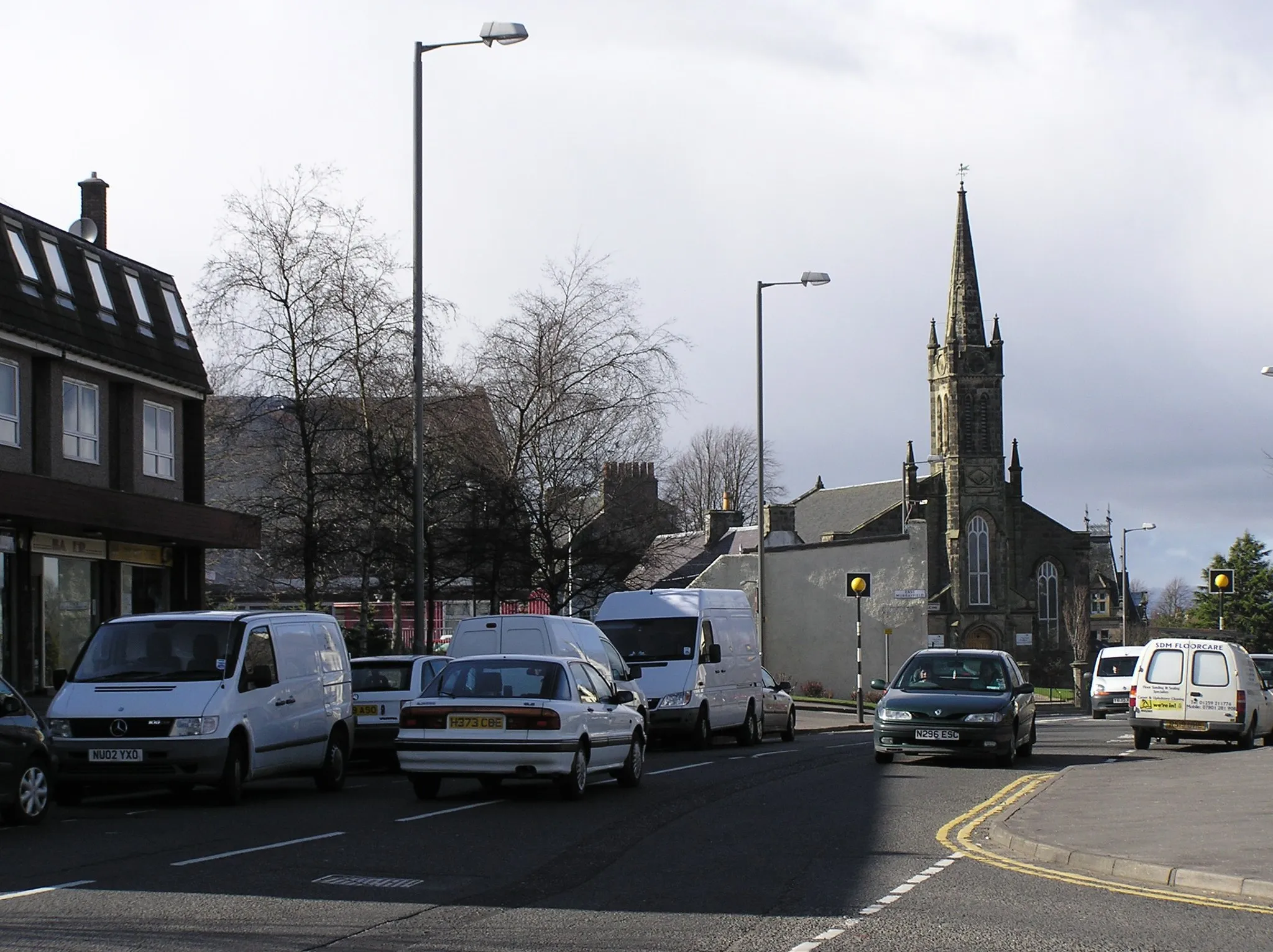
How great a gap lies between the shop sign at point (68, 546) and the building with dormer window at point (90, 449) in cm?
3

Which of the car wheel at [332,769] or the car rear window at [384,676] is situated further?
the car rear window at [384,676]

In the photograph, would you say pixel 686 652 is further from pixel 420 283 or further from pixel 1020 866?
pixel 1020 866

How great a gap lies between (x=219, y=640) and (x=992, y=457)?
81781 millimetres

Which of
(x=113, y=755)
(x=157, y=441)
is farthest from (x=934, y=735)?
(x=157, y=441)

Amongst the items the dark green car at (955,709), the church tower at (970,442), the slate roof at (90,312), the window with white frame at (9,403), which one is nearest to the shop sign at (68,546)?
the window with white frame at (9,403)

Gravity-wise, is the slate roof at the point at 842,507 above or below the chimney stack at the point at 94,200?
below

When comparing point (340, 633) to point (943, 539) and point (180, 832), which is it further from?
point (943, 539)

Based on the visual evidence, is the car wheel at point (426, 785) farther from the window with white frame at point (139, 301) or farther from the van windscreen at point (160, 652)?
the window with white frame at point (139, 301)

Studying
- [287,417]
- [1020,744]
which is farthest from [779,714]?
[287,417]

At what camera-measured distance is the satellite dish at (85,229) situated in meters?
34.9

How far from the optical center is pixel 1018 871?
10.9 m

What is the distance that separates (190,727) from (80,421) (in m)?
17.2

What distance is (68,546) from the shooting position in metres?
29.7

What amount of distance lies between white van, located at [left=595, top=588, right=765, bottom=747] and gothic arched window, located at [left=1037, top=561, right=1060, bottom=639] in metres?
70.8
